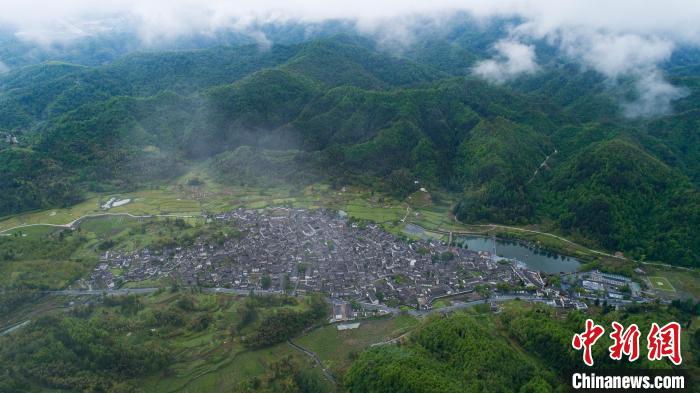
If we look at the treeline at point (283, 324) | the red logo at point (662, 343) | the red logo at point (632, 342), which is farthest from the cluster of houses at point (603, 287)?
the treeline at point (283, 324)

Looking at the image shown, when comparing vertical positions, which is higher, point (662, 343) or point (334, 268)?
point (334, 268)

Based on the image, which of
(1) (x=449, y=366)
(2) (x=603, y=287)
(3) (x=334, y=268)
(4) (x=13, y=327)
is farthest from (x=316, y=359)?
(2) (x=603, y=287)

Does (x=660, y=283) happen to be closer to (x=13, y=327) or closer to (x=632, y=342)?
(x=632, y=342)

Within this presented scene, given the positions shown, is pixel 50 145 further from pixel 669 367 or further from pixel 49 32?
pixel 49 32

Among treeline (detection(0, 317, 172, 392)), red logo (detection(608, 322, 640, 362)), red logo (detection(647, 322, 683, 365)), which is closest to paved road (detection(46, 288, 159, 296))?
treeline (detection(0, 317, 172, 392))

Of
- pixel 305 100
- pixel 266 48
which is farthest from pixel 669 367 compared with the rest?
pixel 266 48
